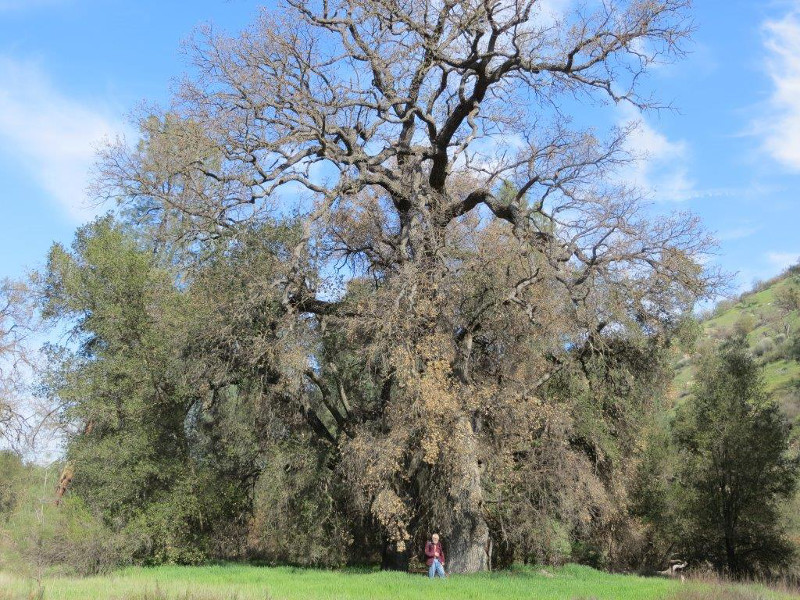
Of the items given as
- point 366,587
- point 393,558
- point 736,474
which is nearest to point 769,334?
point 736,474

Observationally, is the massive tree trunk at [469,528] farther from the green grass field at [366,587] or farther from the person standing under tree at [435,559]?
the green grass field at [366,587]

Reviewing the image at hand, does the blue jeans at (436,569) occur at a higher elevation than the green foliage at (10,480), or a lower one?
lower

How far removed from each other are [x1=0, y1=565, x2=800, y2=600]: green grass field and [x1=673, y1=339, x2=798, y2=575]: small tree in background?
1032 centimetres

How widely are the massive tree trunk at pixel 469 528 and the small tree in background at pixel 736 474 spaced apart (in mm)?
11355

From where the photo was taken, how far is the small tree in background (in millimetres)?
25953

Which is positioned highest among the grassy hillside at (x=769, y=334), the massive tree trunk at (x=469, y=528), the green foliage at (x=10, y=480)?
the grassy hillside at (x=769, y=334)

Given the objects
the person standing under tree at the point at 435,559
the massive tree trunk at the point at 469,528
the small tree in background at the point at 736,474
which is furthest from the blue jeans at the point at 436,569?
the small tree in background at the point at 736,474

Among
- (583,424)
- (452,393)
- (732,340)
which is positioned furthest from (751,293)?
(452,393)

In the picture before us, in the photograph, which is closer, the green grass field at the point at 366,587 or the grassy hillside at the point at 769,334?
the green grass field at the point at 366,587

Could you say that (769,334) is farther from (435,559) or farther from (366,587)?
(366,587)

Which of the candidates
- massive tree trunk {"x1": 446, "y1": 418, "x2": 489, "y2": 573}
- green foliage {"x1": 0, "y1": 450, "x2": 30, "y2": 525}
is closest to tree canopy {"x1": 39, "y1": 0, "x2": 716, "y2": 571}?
massive tree trunk {"x1": 446, "y1": 418, "x2": 489, "y2": 573}

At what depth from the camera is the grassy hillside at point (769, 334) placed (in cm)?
4799

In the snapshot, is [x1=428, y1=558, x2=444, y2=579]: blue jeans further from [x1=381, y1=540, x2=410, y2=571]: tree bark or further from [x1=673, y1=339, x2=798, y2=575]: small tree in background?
[x1=673, y1=339, x2=798, y2=575]: small tree in background

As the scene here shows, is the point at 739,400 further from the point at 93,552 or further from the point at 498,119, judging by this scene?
the point at 93,552
